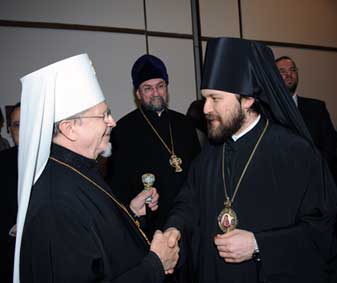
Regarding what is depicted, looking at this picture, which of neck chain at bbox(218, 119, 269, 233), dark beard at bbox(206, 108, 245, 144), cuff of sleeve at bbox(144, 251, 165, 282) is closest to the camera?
cuff of sleeve at bbox(144, 251, 165, 282)

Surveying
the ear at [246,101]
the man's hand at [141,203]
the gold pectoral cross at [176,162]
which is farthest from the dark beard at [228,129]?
the gold pectoral cross at [176,162]

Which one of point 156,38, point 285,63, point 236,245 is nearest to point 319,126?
point 285,63

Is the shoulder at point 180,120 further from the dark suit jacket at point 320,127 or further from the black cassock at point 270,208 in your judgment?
the black cassock at point 270,208

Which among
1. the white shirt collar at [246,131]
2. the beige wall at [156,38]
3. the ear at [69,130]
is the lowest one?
the white shirt collar at [246,131]

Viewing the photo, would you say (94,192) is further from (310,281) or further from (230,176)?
(310,281)

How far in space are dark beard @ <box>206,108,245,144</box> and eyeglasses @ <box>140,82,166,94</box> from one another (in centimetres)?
157

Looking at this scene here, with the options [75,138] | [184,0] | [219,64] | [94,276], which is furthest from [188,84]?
[94,276]

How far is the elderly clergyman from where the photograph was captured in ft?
4.48

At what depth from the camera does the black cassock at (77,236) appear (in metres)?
1.35

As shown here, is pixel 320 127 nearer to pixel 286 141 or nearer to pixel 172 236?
pixel 286 141

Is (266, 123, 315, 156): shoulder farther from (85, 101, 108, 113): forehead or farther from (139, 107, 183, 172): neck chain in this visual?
(139, 107, 183, 172): neck chain

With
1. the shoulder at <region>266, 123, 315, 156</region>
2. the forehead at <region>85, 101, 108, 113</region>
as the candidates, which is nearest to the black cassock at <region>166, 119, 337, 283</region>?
the shoulder at <region>266, 123, 315, 156</region>

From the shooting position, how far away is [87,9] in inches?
173

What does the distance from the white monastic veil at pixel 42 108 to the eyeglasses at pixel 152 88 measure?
202 centimetres
